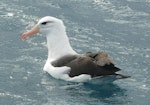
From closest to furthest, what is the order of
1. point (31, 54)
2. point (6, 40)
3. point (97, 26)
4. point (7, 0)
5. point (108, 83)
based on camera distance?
point (108, 83)
point (31, 54)
point (6, 40)
point (97, 26)
point (7, 0)

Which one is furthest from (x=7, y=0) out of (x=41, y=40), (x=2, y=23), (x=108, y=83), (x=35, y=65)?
(x=108, y=83)

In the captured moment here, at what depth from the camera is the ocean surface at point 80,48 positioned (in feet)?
54.1

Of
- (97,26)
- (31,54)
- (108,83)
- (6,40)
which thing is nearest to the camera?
(108,83)

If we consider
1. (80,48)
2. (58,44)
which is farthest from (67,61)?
(80,48)

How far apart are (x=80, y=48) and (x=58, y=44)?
1.54 metres

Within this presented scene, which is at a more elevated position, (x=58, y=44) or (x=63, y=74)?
(x=58, y=44)

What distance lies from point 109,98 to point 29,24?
5385mm

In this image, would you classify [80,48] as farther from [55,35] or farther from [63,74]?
[63,74]

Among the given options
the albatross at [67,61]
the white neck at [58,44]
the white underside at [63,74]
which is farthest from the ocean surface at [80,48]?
the white neck at [58,44]

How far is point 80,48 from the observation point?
63.6 ft

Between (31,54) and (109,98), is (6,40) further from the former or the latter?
(109,98)

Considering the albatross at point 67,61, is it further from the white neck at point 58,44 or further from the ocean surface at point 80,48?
the ocean surface at point 80,48

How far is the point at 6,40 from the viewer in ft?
65.4

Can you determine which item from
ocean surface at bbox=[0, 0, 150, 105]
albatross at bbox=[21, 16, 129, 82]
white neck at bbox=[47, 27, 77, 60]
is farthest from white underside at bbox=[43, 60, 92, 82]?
white neck at bbox=[47, 27, 77, 60]
